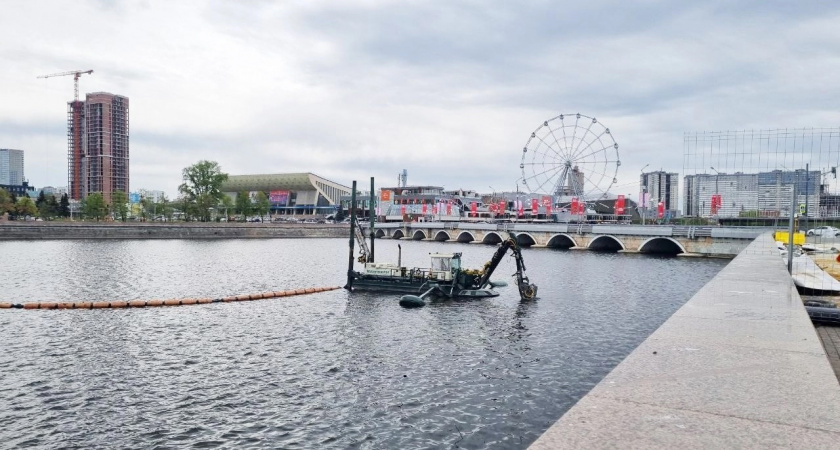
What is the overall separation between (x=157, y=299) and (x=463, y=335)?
31554mm

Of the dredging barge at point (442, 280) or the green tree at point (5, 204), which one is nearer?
the dredging barge at point (442, 280)

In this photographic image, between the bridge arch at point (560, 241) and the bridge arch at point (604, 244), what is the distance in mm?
5554

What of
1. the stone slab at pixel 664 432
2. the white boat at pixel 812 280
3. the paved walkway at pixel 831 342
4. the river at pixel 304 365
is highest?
the stone slab at pixel 664 432

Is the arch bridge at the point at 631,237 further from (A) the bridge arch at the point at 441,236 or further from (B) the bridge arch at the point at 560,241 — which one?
(A) the bridge arch at the point at 441,236

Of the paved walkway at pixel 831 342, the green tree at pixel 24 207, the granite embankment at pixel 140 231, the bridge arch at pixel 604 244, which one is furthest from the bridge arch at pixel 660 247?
the green tree at pixel 24 207

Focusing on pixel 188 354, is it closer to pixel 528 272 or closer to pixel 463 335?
pixel 463 335

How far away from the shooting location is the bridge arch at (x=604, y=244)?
13788 cm

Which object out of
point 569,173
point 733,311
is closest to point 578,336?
point 733,311

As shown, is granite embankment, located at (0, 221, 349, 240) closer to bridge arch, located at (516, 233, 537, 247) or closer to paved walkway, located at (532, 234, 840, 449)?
bridge arch, located at (516, 233, 537, 247)

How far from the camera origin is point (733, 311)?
67.1ft

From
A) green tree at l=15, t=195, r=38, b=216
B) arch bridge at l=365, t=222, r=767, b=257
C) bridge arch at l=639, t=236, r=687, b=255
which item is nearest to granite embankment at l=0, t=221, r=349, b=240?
green tree at l=15, t=195, r=38, b=216

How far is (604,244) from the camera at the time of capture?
141875 millimetres

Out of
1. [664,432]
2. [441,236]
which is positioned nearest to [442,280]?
[664,432]

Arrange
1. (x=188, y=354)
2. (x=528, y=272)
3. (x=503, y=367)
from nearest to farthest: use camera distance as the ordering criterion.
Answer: (x=503, y=367), (x=188, y=354), (x=528, y=272)
